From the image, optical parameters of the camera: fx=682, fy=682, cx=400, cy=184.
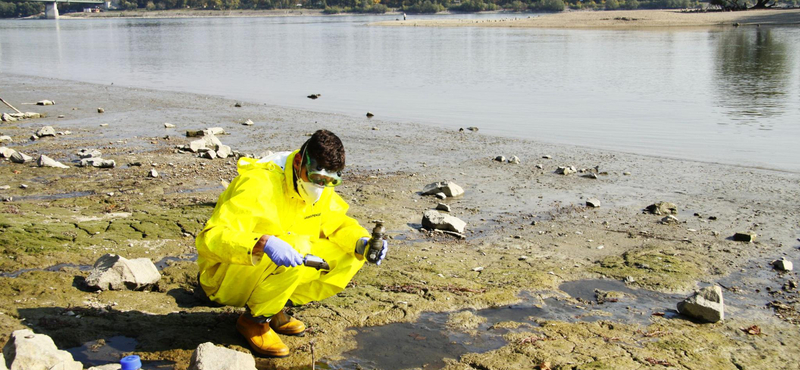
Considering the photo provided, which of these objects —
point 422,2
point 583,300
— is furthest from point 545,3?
point 583,300

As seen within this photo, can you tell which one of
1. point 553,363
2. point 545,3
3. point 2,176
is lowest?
point 553,363

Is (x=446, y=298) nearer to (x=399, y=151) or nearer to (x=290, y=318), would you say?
(x=290, y=318)

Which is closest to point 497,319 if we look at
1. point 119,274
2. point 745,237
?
point 119,274

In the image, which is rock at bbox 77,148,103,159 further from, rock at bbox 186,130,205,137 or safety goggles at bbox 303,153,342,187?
safety goggles at bbox 303,153,342,187

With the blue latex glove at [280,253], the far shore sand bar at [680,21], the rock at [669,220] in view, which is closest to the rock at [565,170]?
the rock at [669,220]

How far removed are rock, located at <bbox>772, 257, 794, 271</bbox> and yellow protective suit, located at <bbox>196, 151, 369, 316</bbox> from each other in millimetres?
3759

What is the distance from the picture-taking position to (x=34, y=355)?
10.9ft

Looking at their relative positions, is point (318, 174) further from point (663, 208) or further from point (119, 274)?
point (663, 208)

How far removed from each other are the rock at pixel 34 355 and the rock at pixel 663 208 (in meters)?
5.89

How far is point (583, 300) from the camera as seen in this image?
5121 mm

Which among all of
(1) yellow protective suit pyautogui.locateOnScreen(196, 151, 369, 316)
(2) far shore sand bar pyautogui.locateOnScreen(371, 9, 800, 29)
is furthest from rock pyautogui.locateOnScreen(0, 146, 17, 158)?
(2) far shore sand bar pyautogui.locateOnScreen(371, 9, 800, 29)

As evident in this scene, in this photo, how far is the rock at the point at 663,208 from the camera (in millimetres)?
7316

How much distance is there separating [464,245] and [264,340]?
267 centimetres

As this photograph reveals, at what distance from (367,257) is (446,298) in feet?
3.80
